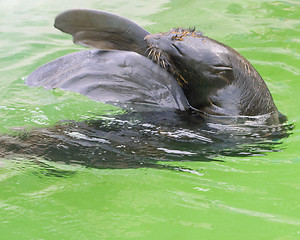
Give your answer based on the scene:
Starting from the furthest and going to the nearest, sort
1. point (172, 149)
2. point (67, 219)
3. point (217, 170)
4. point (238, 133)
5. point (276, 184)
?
1. point (238, 133)
2. point (172, 149)
3. point (217, 170)
4. point (276, 184)
5. point (67, 219)

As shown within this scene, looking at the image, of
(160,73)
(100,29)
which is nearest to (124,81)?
(160,73)

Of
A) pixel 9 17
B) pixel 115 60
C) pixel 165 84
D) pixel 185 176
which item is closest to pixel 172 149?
pixel 185 176

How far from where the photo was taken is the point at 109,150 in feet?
9.66

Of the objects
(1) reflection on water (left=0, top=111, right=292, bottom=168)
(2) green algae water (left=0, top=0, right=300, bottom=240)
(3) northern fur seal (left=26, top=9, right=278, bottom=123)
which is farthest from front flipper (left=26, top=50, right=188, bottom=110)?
(2) green algae water (left=0, top=0, right=300, bottom=240)

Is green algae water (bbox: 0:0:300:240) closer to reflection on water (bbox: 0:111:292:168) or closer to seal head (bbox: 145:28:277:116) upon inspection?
reflection on water (bbox: 0:111:292:168)

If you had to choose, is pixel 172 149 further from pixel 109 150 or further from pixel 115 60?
pixel 115 60

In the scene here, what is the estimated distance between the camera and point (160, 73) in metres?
3.31

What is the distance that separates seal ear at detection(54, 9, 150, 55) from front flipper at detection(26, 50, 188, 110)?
125 millimetres

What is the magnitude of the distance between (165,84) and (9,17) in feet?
12.4

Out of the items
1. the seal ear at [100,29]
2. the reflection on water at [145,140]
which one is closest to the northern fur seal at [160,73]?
the seal ear at [100,29]

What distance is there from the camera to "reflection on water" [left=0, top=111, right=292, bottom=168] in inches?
114

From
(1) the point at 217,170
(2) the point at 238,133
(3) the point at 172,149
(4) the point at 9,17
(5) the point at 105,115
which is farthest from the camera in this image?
(4) the point at 9,17

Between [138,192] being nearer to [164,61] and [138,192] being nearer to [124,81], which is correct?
[124,81]

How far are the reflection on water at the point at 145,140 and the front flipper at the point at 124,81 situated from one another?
11 centimetres
